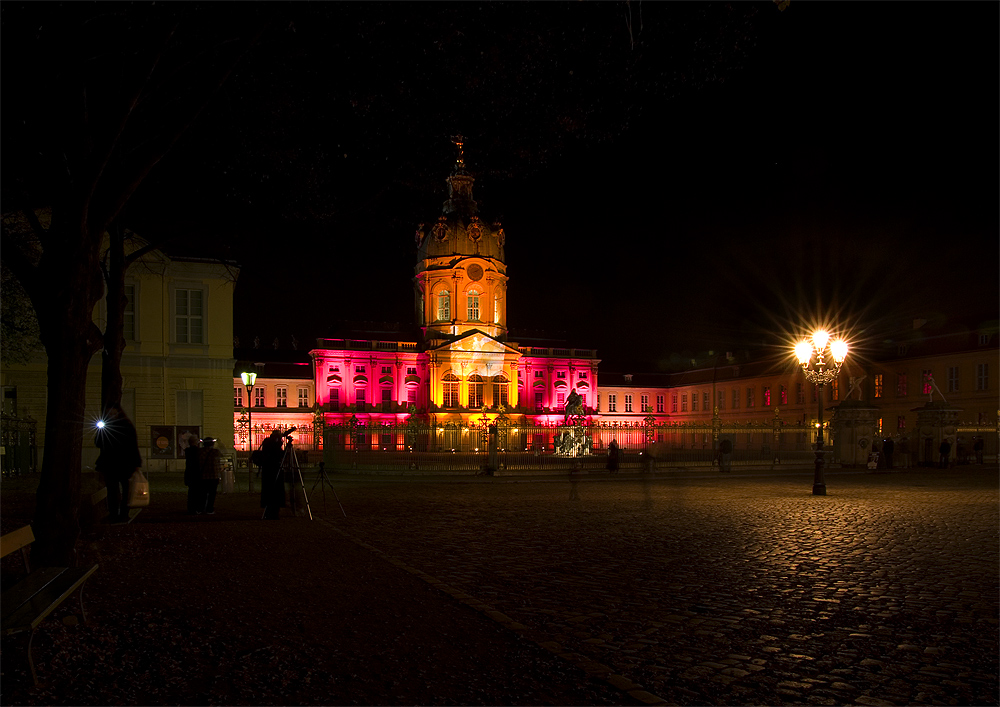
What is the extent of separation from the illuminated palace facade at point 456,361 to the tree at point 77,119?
203 ft

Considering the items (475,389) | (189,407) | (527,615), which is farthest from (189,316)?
(475,389)

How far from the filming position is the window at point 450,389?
74.4 m

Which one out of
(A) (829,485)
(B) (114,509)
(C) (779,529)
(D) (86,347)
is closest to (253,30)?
(D) (86,347)

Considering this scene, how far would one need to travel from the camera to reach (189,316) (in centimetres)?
2958

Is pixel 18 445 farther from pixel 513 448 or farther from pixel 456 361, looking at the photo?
pixel 456 361

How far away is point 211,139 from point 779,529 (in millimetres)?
10748

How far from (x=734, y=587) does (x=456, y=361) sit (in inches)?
2622

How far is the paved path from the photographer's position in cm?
513

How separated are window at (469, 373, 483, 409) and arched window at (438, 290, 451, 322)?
6.58 m

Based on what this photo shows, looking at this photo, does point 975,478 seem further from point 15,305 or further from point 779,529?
point 15,305

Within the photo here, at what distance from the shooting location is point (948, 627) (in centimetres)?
630

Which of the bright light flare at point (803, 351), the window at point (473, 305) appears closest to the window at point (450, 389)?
the window at point (473, 305)

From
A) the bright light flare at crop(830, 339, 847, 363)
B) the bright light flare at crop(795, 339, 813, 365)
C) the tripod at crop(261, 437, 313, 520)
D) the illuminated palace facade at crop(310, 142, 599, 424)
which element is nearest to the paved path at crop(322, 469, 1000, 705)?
the tripod at crop(261, 437, 313, 520)

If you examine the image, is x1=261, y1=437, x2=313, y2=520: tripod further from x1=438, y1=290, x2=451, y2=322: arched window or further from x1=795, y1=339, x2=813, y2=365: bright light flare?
x1=438, y1=290, x2=451, y2=322: arched window
